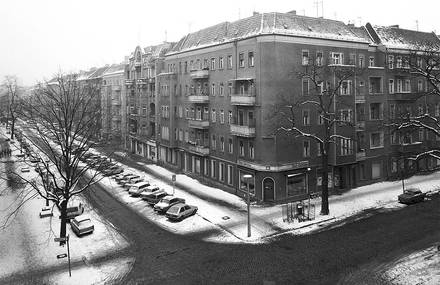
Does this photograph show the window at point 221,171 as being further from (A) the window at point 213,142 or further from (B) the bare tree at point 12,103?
(B) the bare tree at point 12,103

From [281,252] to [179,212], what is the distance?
36.7 feet

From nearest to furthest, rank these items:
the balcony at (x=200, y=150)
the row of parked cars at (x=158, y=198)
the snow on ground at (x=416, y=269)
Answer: the snow on ground at (x=416, y=269) → the row of parked cars at (x=158, y=198) → the balcony at (x=200, y=150)

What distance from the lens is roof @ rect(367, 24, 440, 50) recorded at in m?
50.6

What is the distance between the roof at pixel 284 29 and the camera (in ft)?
136

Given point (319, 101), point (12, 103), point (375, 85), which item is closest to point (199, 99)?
point (319, 101)

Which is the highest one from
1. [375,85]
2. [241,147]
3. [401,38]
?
[401,38]

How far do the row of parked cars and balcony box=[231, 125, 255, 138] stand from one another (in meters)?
9.40

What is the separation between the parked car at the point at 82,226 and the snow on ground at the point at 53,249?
0.40m

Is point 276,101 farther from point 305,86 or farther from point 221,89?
point 221,89

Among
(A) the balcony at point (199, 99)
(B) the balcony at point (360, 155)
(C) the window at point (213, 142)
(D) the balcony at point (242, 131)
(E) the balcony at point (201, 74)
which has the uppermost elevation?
(E) the balcony at point (201, 74)

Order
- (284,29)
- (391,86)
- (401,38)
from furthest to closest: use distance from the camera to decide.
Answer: (401,38) < (391,86) < (284,29)

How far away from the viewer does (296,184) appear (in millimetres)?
→ 41719

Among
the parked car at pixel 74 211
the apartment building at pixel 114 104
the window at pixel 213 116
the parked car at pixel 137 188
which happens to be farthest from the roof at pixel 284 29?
the apartment building at pixel 114 104

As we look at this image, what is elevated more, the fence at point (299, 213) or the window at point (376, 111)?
the window at point (376, 111)
